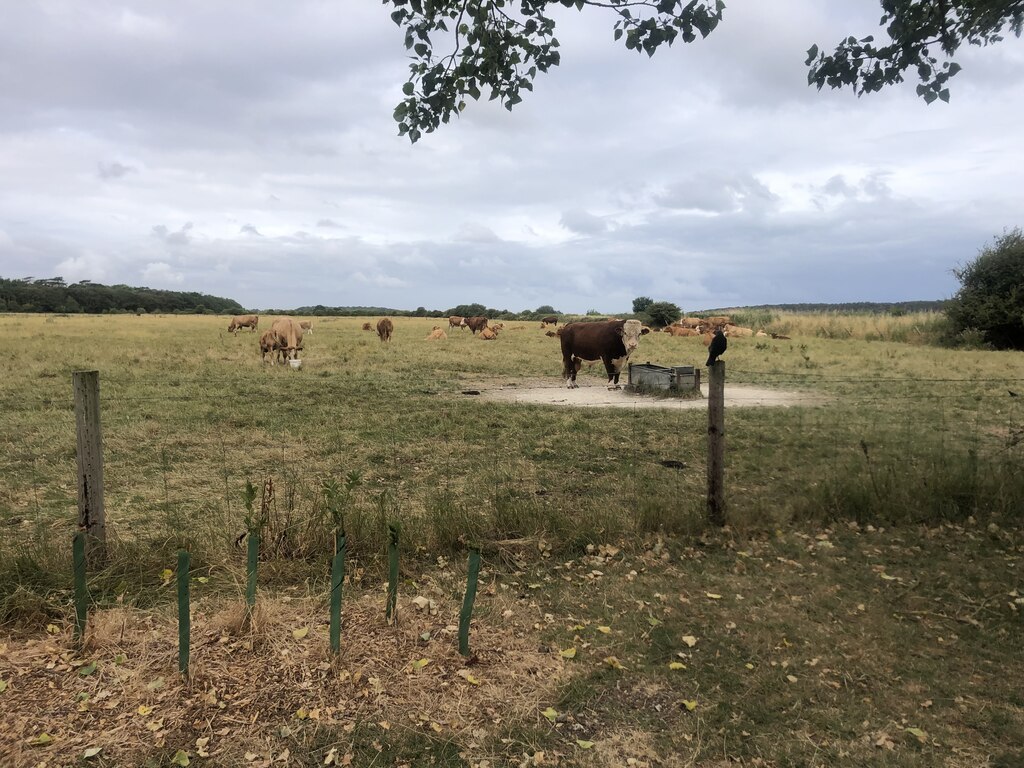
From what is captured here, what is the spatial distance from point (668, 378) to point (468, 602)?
35.0ft

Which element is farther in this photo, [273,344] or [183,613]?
[273,344]

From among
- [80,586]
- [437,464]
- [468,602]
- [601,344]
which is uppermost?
[601,344]

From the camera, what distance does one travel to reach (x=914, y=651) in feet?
11.3

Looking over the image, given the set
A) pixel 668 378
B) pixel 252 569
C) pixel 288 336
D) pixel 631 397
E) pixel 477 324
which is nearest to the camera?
pixel 252 569

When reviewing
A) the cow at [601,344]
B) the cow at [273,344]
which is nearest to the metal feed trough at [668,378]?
the cow at [601,344]

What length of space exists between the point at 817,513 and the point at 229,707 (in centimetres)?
451

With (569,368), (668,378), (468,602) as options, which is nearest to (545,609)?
(468,602)

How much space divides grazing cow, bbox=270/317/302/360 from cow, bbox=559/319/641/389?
29.3 feet

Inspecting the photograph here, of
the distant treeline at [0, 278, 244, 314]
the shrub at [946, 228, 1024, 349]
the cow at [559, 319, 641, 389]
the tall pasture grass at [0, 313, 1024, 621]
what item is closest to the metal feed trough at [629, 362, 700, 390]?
the cow at [559, 319, 641, 389]

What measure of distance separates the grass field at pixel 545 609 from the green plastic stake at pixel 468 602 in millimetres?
118

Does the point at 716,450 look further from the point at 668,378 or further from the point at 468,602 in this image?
the point at 668,378

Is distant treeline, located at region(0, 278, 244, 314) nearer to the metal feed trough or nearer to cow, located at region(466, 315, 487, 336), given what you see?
cow, located at region(466, 315, 487, 336)

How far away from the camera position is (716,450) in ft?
16.4

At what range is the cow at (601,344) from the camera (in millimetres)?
14711
